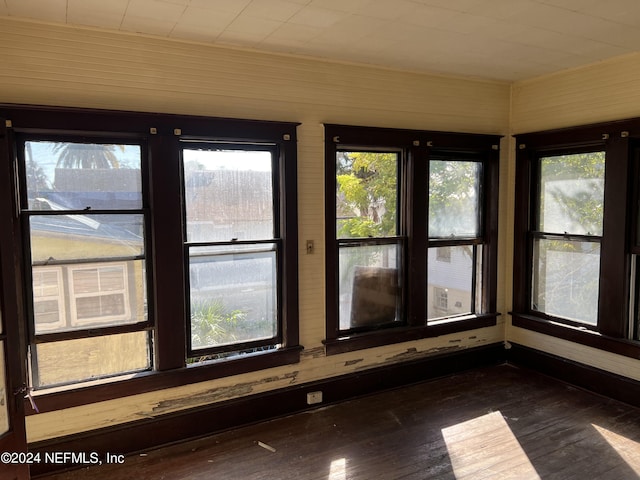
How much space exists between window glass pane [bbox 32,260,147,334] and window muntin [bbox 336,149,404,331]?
1.60 m

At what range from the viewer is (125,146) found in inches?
119

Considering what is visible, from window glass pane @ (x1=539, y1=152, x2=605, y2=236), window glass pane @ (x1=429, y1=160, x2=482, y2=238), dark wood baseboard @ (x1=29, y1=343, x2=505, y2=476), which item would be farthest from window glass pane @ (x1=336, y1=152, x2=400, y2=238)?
window glass pane @ (x1=539, y1=152, x2=605, y2=236)

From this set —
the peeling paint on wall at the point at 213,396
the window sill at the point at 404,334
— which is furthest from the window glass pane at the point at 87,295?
the window sill at the point at 404,334

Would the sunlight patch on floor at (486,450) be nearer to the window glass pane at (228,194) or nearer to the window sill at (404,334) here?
the window sill at (404,334)

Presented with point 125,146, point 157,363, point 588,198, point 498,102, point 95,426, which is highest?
point 498,102

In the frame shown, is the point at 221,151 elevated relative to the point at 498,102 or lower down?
lower down

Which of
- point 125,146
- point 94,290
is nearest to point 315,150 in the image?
point 125,146

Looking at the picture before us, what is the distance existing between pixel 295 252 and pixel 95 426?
179 cm

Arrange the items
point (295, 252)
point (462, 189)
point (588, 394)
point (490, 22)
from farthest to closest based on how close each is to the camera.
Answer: point (462, 189)
point (588, 394)
point (295, 252)
point (490, 22)

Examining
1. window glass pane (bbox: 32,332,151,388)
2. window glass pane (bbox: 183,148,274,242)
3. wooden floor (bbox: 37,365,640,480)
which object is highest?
window glass pane (bbox: 183,148,274,242)

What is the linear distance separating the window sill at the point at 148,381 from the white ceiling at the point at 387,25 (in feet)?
7.35

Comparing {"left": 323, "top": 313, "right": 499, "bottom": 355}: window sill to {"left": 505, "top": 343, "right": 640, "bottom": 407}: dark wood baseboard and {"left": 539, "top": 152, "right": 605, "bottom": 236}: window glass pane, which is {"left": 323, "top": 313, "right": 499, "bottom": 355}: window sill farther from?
{"left": 539, "top": 152, "right": 605, "bottom": 236}: window glass pane

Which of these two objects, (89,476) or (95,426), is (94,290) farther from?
(89,476)

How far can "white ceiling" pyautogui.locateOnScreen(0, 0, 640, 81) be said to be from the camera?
257cm
